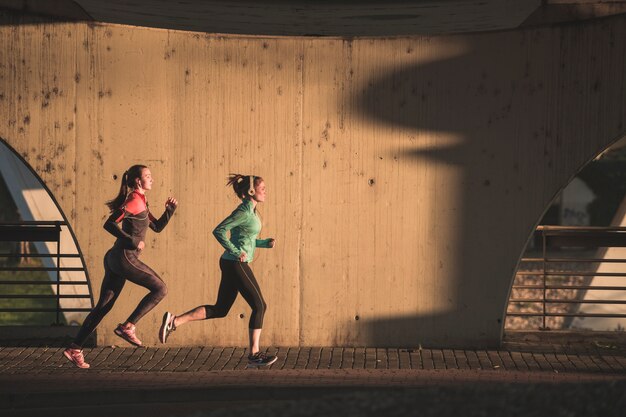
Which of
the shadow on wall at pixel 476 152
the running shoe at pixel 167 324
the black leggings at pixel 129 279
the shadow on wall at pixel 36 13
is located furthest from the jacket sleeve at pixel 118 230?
the shadow on wall at pixel 476 152

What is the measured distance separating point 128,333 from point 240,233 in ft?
4.47

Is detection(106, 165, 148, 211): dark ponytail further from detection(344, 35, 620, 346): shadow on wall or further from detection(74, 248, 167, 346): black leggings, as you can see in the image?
detection(344, 35, 620, 346): shadow on wall

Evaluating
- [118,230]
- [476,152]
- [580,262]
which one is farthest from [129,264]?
[580,262]

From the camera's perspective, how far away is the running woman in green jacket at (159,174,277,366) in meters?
11.7

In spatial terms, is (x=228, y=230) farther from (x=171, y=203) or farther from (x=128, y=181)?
(x=128, y=181)

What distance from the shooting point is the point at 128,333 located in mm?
11836

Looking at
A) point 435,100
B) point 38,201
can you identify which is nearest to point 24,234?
point 435,100

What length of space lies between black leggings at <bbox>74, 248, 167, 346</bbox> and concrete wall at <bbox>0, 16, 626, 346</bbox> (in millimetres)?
913

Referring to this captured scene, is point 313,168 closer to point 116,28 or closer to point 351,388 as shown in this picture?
point 116,28

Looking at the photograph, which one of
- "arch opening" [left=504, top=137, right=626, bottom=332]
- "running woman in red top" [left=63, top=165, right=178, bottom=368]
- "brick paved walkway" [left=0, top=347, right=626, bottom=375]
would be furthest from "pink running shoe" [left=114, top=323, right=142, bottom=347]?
"arch opening" [left=504, top=137, right=626, bottom=332]

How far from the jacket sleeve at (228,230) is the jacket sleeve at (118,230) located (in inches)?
30.6

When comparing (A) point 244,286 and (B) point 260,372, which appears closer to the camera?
(B) point 260,372

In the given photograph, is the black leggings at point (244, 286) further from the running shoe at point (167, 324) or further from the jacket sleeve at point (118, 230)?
the jacket sleeve at point (118, 230)

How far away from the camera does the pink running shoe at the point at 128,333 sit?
1184cm
